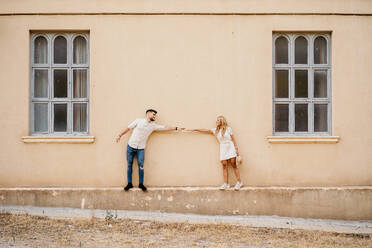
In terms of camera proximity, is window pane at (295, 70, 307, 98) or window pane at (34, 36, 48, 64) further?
window pane at (295, 70, 307, 98)

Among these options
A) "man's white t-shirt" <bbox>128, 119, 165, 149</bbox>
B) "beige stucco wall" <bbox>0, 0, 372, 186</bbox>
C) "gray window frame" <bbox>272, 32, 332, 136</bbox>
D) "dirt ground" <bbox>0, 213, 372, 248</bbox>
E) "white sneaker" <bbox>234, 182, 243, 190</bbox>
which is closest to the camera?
"dirt ground" <bbox>0, 213, 372, 248</bbox>

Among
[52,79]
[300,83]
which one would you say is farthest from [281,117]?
[52,79]

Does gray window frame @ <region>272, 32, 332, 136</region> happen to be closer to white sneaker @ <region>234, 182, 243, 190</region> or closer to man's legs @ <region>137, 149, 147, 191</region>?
white sneaker @ <region>234, 182, 243, 190</region>

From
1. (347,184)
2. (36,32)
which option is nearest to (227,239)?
(347,184)

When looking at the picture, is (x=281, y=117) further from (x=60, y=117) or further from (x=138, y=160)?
(x=60, y=117)

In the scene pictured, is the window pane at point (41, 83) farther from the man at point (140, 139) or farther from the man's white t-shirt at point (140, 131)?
the man's white t-shirt at point (140, 131)

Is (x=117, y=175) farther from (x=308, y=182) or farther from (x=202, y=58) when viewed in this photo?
(x=308, y=182)

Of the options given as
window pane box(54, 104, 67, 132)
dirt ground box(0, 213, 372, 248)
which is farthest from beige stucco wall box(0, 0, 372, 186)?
dirt ground box(0, 213, 372, 248)

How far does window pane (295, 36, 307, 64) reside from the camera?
905 centimetres

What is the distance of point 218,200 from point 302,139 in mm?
1967

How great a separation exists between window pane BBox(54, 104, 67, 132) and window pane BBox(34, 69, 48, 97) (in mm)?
354

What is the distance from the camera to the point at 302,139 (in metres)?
8.85

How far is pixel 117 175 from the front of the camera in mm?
8805

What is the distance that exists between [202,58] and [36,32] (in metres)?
3.20
